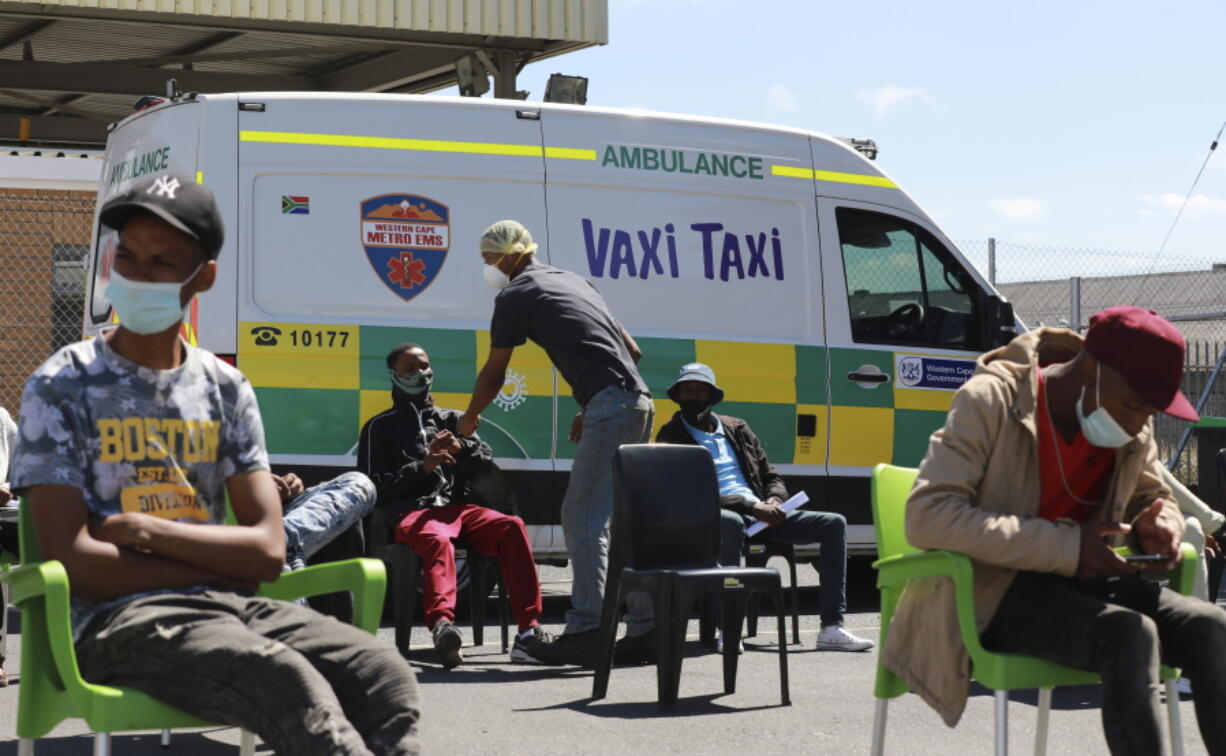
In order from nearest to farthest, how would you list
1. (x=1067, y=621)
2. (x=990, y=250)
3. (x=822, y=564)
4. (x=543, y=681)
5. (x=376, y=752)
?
(x=376, y=752), (x=1067, y=621), (x=543, y=681), (x=822, y=564), (x=990, y=250)

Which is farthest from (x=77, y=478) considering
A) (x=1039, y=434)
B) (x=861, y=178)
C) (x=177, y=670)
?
(x=861, y=178)

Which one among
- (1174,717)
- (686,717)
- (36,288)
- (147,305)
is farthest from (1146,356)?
(36,288)

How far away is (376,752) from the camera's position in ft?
9.93

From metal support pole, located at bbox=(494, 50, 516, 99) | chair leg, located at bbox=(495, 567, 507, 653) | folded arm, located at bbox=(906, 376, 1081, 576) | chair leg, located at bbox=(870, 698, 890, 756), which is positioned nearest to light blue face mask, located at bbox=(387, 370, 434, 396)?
chair leg, located at bbox=(495, 567, 507, 653)

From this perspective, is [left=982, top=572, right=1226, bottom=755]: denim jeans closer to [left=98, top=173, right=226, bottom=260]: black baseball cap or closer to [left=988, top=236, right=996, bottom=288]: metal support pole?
[left=98, top=173, right=226, bottom=260]: black baseball cap

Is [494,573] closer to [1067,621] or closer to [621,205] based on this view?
[621,205]

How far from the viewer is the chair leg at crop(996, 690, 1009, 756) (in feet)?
12.1

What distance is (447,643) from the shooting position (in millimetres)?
6699

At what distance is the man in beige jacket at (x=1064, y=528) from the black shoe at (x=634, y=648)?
2916 millimetres

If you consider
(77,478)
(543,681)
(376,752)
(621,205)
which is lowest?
(543,681)

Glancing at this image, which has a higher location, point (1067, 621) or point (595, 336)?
point (595, 336)

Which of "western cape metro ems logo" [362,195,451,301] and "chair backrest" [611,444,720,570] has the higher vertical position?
"western cape metro ems logo" [362,195,451,301]

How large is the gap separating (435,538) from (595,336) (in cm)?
104

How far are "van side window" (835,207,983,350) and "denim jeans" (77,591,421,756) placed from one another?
586 cm
